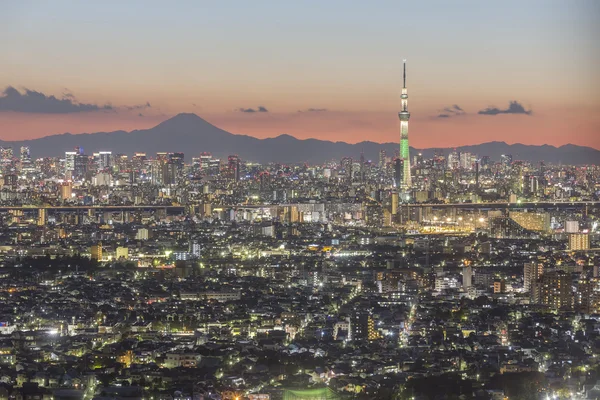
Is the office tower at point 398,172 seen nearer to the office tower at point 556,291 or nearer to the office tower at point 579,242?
the office tower at point 579,242

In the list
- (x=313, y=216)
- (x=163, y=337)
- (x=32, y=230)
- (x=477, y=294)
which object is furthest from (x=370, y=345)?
(x=313, y=216)

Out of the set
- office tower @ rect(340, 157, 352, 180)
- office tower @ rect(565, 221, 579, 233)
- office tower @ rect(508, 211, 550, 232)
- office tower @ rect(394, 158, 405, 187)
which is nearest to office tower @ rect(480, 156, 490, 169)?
office tower @ rect(394, 158, 405, 187)

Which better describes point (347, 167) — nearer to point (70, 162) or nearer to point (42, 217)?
point (70, 162)

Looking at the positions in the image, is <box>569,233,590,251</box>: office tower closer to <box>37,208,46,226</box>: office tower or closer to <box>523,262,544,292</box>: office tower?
<box>523,262,544,292</box>: office tower

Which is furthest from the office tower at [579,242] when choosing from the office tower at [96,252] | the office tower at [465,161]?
the office tower at [465,161]

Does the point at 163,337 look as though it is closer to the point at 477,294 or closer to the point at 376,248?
the point at 477,294

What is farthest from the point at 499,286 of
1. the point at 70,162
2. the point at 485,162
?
the point at 70,162

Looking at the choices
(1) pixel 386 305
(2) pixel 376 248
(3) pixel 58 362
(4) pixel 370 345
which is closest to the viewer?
(3) pixel 58 362
